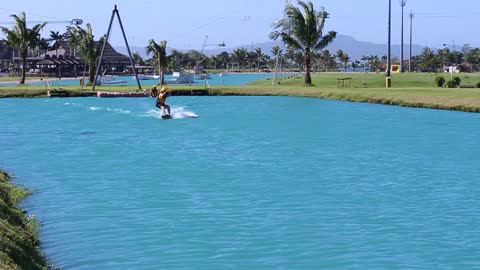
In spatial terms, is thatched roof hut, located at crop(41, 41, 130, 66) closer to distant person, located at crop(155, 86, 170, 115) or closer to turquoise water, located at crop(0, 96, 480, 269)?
distant person, located at crop(155, 86, 170, 115)

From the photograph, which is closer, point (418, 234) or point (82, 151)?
point (418, 234)

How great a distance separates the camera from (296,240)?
56.1ft

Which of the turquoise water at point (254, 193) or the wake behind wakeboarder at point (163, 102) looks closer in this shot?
the turquoise water at point (254, 193)

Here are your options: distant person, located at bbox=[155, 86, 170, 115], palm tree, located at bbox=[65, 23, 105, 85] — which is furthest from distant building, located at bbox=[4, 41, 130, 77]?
distant person, located at bbox=[155, 86, 170, 115]

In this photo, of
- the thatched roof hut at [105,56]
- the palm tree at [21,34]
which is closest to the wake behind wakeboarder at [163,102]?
the palm tree at [21,34]

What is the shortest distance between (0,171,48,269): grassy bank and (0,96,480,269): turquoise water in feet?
1.53

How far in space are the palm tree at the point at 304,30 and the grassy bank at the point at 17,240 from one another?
2636 inches

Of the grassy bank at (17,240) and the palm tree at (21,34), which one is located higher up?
the palm tree at (21,34)

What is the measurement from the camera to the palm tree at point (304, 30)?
278ft

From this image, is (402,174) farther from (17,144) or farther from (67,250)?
(17,144)

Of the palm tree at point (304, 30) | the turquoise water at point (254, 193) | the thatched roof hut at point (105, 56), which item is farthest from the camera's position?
the thatched roof hut at point (105, 56)

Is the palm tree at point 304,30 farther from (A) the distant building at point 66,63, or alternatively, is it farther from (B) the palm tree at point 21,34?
(A) the distant building at point 66,63

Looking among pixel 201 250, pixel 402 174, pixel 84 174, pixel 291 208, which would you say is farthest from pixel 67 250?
pixel 402 174

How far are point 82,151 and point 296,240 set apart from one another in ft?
62.2
